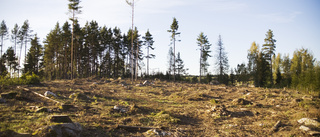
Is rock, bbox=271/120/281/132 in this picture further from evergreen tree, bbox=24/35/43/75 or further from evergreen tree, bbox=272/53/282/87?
evergreen tree, bbox=24/35/43/75

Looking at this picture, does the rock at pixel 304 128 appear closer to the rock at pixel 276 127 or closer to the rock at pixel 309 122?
the rock at pixel 309 122

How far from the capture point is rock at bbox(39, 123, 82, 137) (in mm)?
5596

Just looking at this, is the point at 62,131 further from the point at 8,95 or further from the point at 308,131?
the point at 308,131

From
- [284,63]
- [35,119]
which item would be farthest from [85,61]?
[284,63]

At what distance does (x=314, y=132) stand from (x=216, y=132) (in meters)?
3.99

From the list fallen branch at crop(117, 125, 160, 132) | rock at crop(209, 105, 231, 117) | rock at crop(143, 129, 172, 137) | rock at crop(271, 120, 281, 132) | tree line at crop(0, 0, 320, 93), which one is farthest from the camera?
tree line at crop(0, 0, 320, 93)

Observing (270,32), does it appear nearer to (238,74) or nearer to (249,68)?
(249,68)

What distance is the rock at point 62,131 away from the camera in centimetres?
560

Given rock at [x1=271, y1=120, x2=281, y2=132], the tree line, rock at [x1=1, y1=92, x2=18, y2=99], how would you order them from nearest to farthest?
1. rock at [x1=271, y1=120, x2=281, y2=132]
2. rock at [x1=1, y1=92, x2=18, y2=99]
3. the tree line

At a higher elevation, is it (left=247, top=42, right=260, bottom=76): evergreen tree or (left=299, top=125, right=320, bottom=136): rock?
(left=247, top=42, right=260, bottom=76): evergreen tree

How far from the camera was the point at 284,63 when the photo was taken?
52.7 meters

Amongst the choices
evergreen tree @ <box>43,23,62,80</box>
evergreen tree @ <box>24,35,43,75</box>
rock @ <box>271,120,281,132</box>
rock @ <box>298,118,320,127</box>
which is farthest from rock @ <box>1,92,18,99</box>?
evergreen tree @ <box>24,35,43,75</box>

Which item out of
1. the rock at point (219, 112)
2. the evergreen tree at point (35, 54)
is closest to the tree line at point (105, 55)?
the evergreen tree at point (35, 54)

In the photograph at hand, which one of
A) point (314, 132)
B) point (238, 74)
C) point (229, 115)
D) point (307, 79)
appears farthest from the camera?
point (238, 74)
